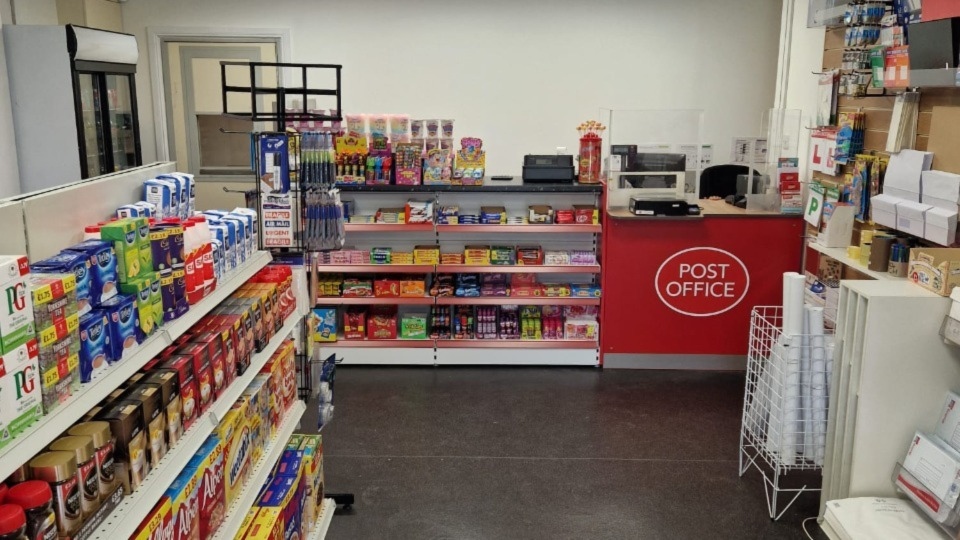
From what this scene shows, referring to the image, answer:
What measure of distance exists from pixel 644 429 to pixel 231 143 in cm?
531

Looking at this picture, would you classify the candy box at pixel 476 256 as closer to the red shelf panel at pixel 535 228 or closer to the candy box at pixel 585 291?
the red shelf panel at pixel 535 228

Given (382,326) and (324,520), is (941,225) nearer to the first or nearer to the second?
(324,520)

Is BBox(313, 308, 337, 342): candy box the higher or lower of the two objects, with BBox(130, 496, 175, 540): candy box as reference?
lower

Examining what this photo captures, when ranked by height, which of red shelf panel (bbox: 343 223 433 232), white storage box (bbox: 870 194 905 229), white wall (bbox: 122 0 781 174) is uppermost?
white wall (bbox: 122 0 781 174)

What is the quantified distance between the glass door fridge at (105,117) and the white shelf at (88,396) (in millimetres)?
4427

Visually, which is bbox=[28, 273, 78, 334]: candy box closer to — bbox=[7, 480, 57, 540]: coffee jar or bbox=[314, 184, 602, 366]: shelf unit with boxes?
bbox=[7, 480, 57, 540]: coffee jar

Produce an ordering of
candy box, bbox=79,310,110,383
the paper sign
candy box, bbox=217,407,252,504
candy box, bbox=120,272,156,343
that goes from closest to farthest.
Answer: candy box, bbox=79,310,110,383 → candy box, bbox=120,272,156,343 → candy box, bbox=217,407,252,504 → the paper sign

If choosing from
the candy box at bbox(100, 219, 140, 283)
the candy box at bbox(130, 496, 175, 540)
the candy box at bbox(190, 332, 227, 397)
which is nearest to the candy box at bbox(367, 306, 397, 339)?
the candy box at bbox(190, 332, 227, 397)

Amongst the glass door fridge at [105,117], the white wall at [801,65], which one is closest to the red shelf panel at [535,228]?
the white wall at [801,65]

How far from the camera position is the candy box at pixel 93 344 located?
5.67 feet

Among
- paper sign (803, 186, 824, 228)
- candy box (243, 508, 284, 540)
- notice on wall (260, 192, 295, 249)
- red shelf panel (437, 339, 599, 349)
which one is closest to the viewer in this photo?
candy box (243, 508, 284, 540)

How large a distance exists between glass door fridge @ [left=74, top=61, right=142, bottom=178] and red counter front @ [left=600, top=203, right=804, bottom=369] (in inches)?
164

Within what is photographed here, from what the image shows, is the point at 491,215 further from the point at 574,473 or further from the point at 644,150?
the point at 574,473

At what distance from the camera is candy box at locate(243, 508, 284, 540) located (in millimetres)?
2732
